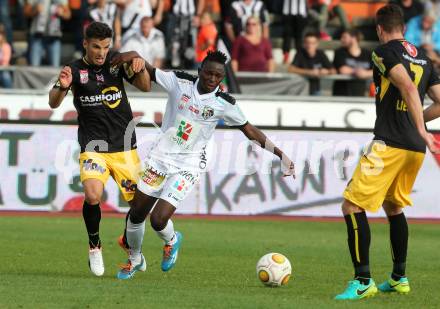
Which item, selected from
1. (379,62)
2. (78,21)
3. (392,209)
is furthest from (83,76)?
(78,21)

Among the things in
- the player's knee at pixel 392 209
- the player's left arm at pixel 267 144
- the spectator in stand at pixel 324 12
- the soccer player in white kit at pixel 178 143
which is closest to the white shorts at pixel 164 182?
the soccer player in white kit at pixel 178 143

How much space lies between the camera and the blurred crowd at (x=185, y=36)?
67.6 feet

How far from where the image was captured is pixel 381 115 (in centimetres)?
904

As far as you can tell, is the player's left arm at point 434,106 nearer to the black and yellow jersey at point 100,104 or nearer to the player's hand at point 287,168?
the player's hand at point 287,168

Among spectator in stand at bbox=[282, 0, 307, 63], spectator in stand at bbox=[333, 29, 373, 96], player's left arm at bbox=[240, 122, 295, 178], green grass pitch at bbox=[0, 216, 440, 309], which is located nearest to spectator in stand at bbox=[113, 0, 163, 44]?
spectator in stand at bbox=[282, 0, 307, 63]

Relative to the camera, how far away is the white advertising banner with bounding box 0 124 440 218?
683 inches

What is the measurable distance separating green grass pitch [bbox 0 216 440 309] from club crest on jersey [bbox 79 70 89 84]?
1.90 meters

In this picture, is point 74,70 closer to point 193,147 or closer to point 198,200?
point 193,147

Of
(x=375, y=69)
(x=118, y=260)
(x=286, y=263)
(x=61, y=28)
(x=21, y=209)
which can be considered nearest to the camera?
(x=375, y=69)

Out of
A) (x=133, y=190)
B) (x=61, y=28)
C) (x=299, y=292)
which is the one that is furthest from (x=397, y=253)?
(x=61, y=28)

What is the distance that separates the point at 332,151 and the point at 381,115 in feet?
29.5

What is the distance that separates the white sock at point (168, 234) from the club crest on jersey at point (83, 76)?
5.27 feet

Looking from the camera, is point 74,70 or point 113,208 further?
point 113,208

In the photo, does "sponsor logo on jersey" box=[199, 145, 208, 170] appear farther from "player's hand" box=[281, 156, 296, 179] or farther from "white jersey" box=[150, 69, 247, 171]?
"player's hand" box=[281, 156, 296, 179]
